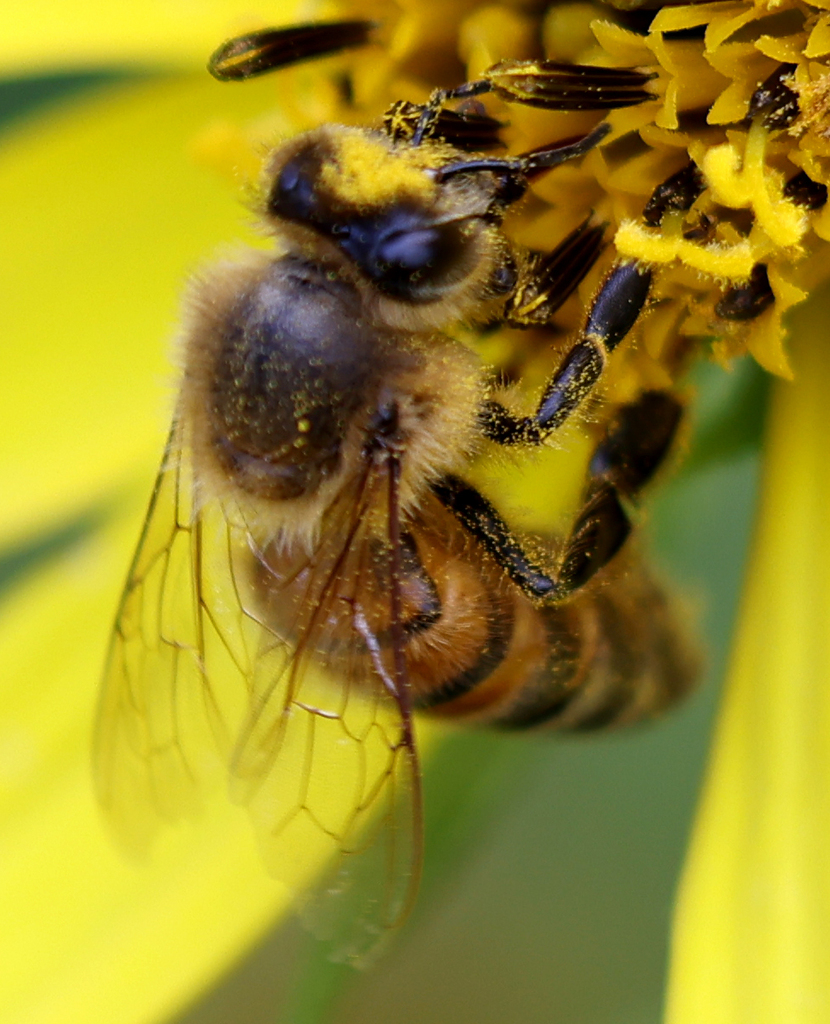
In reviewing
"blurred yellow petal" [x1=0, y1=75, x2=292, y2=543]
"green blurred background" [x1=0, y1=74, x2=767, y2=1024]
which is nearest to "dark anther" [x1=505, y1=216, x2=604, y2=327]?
"green blurred background" [x1=0, y1=74, x2=767, y2=1024]

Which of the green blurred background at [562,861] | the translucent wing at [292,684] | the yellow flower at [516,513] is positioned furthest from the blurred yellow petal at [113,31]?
the translucent wing at [292,684]

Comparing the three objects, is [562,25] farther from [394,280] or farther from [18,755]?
[18,755]

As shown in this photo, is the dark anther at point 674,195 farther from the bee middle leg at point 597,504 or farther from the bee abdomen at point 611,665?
the bee abdomen at point 611,665

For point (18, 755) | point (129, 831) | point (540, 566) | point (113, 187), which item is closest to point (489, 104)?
point (540, 566)

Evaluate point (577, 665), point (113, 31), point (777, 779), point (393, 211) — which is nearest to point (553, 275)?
point (393, 211)

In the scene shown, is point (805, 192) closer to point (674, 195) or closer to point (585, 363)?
point (674, 195)

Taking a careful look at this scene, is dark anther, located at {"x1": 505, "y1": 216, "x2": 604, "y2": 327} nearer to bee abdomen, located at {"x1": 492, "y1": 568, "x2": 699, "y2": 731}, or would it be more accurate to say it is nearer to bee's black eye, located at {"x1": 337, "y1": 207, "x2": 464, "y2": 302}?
bee's black eye, located at {"x1": 337, "y1": 207, "x2": 464, "y2": 302}
